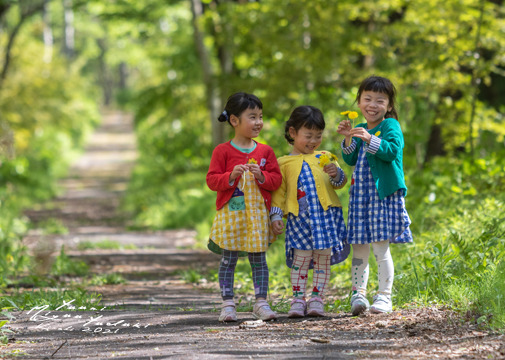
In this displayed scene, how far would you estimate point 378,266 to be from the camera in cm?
504

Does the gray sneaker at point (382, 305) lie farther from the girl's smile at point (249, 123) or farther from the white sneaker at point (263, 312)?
the girl's smile at point (249, 123)

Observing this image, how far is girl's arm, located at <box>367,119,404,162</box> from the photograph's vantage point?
475 centimetres

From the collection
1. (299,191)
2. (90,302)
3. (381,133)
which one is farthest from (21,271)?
(381,133)

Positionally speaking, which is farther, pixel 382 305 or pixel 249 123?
pixel 249 123

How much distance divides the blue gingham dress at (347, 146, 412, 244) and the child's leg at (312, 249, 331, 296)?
227 mm

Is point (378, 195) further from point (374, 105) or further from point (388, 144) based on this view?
point (374, 105)

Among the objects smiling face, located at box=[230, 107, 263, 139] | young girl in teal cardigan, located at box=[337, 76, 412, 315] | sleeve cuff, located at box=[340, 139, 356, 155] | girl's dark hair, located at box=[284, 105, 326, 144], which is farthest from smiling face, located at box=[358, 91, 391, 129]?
smiling face, located at box=[230, 107, 263, 139]

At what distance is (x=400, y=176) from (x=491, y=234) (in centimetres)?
126

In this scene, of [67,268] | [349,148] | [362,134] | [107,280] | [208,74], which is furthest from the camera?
[208,74]

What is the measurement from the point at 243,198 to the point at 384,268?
1.13 m

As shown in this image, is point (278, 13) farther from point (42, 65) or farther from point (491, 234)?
Answer: point (42, 65)

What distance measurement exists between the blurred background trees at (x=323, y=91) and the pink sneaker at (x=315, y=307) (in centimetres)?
75

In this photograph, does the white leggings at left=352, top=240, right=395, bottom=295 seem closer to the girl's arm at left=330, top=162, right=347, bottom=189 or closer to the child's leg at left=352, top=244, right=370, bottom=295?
the child's leg at left=352, top=244, right=370, bottom=295

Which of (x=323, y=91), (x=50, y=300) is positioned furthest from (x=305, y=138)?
(x=323, y=91)
